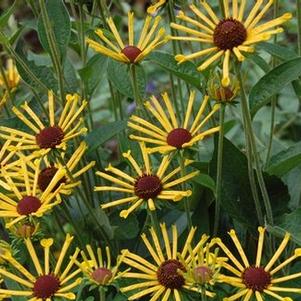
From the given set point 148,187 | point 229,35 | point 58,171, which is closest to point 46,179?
point 58,171

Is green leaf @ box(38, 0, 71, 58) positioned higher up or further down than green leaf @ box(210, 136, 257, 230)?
higher up

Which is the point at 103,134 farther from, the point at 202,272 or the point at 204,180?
the point at 202,272

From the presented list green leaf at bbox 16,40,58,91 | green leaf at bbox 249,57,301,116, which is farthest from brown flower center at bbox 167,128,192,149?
green leaf at bbox 16,40,58,91

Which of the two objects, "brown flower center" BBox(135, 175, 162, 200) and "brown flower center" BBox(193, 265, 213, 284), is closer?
"brown flower center" BBox(193, 265, 213, 284)

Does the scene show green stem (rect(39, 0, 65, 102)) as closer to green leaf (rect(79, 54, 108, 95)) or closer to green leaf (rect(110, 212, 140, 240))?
green leaf (rect(79, 54, 108, 95))

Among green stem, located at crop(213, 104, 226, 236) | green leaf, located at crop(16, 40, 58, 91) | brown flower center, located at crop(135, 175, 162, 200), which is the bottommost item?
brown flower center, located at crop(135, 175, 162, 200)

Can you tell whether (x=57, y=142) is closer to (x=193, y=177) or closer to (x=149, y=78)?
(x=193, y=177)

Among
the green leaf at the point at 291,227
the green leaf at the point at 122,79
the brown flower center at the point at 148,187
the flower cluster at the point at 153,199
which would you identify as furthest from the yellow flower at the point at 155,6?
the green leaf at the point at 291,227
